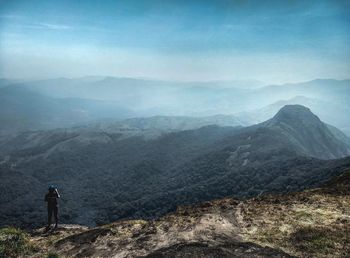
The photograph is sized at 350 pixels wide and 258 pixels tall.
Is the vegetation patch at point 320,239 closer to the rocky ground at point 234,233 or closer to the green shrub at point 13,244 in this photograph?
the rocky ground at point 234,233

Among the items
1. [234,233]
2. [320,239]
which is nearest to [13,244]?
[234,233]

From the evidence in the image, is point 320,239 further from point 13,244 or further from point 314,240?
point 13,244

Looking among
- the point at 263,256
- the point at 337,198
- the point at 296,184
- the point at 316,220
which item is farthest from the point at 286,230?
the point at 296,184

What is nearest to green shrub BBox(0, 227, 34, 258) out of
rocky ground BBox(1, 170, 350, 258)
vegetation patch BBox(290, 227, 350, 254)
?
rocky ground BBox(1, 170, 350, 258)

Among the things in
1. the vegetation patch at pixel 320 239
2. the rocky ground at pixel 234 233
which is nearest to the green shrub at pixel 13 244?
the rocky ground at pixel 234 233

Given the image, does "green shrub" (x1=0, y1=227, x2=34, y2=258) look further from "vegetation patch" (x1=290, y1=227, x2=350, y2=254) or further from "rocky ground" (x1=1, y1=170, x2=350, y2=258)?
"vegetation patch" (x1=290, y1=227, x2=350, y2=254)

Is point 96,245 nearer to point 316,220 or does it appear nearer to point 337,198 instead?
point 316,220
